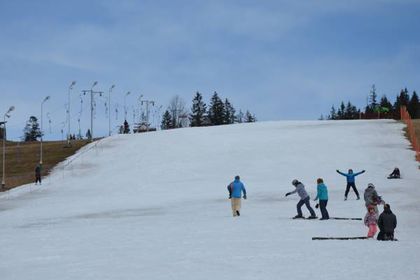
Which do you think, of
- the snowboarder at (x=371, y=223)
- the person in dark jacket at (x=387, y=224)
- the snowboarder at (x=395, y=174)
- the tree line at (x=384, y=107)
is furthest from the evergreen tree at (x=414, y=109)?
the person in dark jacket at (x=387, y=224)

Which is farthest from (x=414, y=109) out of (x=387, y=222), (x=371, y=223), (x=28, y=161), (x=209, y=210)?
(x=387, y=222)

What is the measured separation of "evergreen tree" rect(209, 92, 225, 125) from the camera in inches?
5438

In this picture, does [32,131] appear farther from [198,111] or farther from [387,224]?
[387,224]

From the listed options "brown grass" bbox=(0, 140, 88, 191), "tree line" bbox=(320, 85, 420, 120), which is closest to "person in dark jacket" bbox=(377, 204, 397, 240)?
"brown grass" bbox=(0, 140, 88, 191)

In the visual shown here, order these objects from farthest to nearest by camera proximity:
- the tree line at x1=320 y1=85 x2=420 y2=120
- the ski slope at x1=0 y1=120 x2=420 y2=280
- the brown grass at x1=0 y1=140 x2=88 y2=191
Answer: the tree line at x1=320 y1=85 x2=420 y2=120 < the brown grass at x1=0 y1=140 x2=88 y2=191 < the ski slope at x1=0 y1=120 x2=420 y2=280

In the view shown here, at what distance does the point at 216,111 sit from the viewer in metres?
141

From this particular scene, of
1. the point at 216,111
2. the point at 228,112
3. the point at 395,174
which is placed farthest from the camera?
the point at 228,112

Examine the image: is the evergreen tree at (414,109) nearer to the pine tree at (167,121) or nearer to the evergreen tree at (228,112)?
the evergreen tree at (228,112)

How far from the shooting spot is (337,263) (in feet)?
42.3

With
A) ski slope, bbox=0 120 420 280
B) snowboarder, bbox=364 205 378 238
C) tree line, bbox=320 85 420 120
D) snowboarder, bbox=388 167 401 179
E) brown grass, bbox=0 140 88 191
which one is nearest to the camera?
ski slope, bbox=0 120 420 280

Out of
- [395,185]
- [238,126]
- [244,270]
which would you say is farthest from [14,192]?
[238,126]

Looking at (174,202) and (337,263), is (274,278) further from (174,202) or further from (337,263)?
(174,202)

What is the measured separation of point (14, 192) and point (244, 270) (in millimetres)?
27077

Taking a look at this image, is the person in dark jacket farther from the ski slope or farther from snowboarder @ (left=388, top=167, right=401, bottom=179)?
snowboarder @ (left=388, top=167, right=401, bottom=179)
